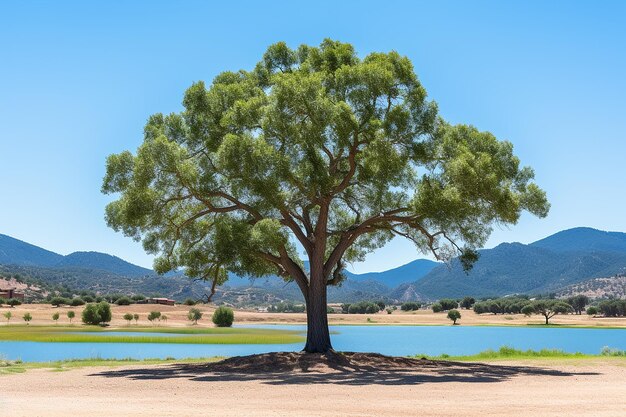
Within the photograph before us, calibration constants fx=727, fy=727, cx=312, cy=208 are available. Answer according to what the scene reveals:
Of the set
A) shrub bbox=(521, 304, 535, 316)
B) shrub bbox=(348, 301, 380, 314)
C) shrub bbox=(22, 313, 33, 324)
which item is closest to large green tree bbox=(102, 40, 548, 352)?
shrub bbox=(22, 313, 33, 324)

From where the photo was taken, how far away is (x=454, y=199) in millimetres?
25062

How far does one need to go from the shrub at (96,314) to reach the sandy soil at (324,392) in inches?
2376

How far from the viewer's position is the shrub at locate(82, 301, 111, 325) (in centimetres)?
8369

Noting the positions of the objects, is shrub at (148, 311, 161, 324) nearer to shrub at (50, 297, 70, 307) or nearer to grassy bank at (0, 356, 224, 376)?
shrub at (50, 297, 70, 307)

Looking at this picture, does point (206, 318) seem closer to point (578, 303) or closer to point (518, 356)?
point (518, 356)

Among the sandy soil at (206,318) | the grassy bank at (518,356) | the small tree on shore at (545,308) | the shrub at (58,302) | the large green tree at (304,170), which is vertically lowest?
the grassy bank at (518,356)

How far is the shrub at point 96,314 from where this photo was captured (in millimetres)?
83688

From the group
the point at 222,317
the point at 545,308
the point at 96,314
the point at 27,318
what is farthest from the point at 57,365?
the point at 545,308

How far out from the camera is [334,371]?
24109 mm

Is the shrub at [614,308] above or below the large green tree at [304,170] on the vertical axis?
below

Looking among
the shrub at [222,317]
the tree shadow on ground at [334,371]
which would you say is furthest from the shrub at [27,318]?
the tree shadow on ground at [334,371]

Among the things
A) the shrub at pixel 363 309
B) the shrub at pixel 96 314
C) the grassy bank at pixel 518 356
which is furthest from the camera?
the shrub at pixel 363 309

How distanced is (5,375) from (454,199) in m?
15.8

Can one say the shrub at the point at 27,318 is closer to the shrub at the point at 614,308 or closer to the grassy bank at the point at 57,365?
the grassy bank at the point at 57,365
